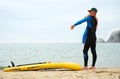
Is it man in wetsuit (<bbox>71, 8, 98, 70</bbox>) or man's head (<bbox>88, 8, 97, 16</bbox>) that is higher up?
man's head (<bbox>88, 8, 97, 16</bbox>)

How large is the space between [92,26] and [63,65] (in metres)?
1.69

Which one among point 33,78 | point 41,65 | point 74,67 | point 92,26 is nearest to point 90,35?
point 92,26

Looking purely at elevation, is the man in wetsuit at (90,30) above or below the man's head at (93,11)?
below

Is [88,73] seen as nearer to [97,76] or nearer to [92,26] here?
[97,76]

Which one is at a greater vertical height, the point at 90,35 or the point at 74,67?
the point at 90,35

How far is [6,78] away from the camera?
981 centimetres

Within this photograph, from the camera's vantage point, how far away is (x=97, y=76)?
376 inches

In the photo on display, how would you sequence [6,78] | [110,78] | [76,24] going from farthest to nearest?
[76,24] < [6,78] < [110,78]

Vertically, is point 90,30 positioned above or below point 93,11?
below

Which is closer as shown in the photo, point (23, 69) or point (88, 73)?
point (88, 73)

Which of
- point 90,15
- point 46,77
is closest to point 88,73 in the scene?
point 46,77

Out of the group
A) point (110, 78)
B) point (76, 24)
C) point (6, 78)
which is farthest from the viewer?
point (76, 24)

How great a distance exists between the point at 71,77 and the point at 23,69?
2.89 meters

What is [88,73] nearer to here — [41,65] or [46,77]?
[46,77]
